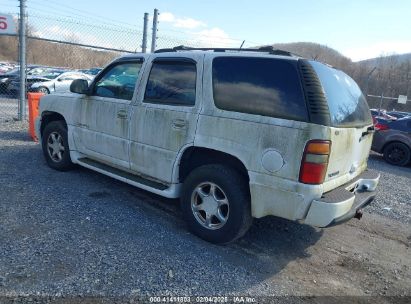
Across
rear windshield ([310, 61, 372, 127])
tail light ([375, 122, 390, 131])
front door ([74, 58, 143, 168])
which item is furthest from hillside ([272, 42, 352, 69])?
tail light ([375, 122, 390, 131])

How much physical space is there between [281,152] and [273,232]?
1.49 m

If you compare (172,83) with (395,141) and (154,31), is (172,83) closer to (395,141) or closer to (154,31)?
(154,31)

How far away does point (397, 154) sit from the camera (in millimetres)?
9750

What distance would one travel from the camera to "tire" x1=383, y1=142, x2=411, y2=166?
9602 millimetres

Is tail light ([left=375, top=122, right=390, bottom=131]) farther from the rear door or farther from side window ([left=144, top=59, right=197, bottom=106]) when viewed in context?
side window ([left=144, top=59, right=197, bottom=106])

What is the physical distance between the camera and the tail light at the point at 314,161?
307 cm

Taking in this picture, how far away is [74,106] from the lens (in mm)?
5242

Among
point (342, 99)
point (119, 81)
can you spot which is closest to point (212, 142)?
point (342, 99)

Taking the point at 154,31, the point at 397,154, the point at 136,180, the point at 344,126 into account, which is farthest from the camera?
the point at 397,154

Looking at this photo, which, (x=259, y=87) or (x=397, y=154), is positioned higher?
(x=259, y=87)

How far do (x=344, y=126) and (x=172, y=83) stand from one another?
6.49ft

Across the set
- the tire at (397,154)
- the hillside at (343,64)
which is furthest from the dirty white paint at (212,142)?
the hillside at (343,64)

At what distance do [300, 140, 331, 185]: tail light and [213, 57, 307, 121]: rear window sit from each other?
0.27 m

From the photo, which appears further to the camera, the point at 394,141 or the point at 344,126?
the point at 394,141
